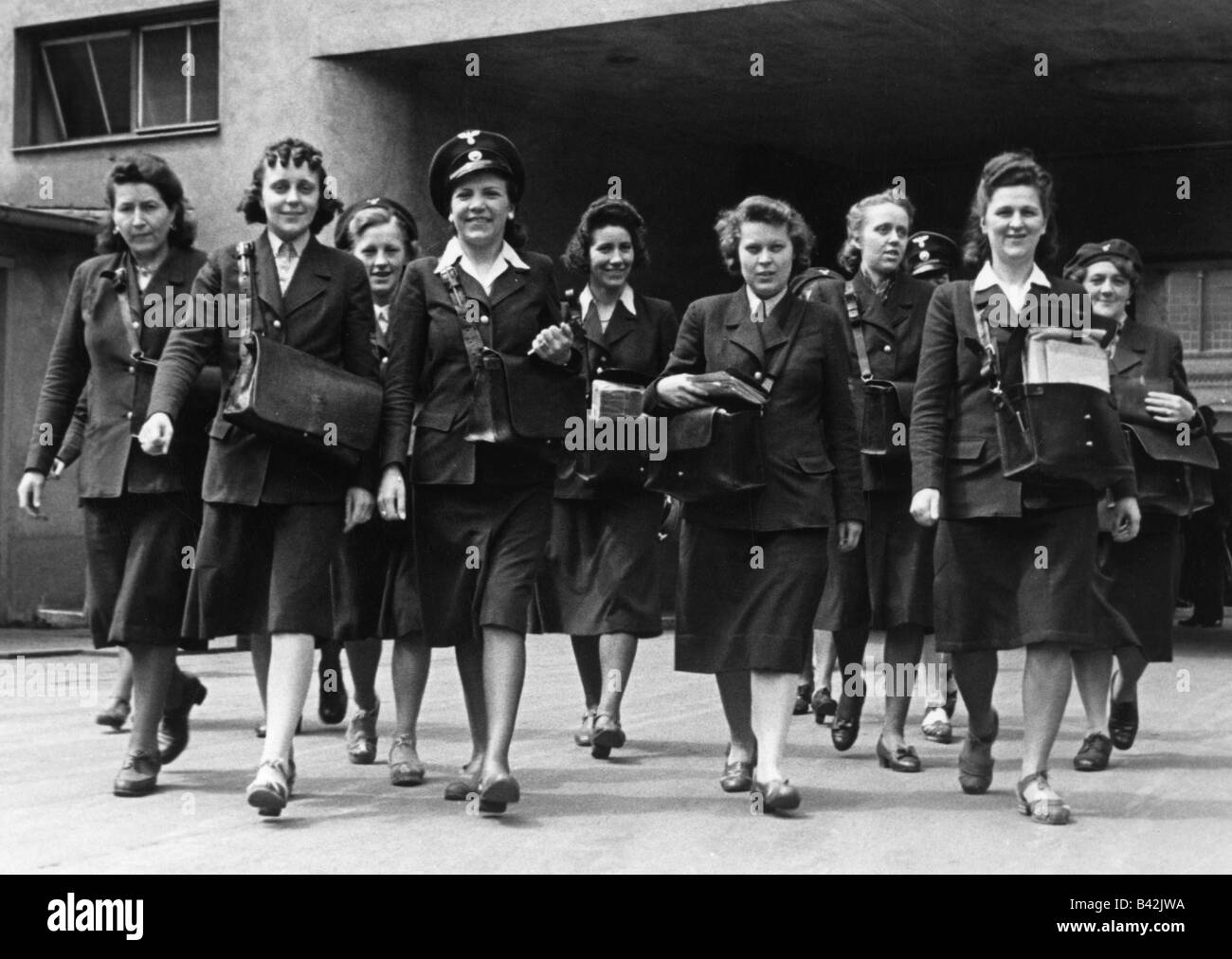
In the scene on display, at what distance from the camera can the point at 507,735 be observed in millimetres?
6203

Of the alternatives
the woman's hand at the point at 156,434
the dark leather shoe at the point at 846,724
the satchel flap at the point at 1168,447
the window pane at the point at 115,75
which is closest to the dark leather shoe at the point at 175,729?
the woman's hand at the point at 156,434

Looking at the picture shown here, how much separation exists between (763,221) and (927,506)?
1.15 m

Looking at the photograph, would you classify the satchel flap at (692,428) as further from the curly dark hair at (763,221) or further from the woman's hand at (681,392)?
the curly dark hair at (763,221)

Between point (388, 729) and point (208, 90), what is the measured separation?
9312mm

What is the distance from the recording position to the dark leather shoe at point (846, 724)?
7996mm

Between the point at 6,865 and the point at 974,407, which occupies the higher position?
the point at 974,407

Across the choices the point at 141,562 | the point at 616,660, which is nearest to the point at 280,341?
the point at 141,562

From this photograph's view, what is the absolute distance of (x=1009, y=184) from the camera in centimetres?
645

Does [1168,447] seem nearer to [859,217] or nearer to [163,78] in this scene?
[859,217]

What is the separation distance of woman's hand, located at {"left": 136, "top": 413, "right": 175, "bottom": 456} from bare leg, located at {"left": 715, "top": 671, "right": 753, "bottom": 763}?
6.73 feet

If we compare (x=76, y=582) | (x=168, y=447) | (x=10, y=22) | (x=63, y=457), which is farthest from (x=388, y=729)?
(x=10, y=22)

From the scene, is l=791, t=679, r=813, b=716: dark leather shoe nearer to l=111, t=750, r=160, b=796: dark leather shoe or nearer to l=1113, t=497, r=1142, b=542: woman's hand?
l=1113, t=497, r=1142, b=542: woman's hand
